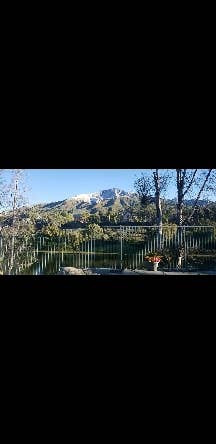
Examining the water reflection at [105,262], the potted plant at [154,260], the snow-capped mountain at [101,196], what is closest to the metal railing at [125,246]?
the water reflection at [105,262]

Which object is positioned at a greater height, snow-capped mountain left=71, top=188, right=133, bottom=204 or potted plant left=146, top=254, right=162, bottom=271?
snow-capped mountain left=71, top=188, right=133, bottom=204

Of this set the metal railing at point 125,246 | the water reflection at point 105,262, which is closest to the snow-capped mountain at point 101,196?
the metal railing at point 125,246

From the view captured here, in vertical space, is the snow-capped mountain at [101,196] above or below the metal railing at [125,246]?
above

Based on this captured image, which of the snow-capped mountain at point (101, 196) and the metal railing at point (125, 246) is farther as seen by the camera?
the snow-capped mountain at point (101, 196)

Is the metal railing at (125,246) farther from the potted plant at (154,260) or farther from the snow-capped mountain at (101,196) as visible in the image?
the snow-capped mountain at (101,196)

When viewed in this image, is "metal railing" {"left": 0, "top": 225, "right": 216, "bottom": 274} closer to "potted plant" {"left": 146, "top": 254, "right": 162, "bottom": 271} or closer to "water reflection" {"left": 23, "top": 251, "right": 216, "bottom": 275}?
"water reflection" {"left": 23, "top": 251, "right": 216, "bottom": 275}

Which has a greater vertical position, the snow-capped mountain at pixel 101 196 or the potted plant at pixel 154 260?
the snow-capped mountain at pixel 101 196

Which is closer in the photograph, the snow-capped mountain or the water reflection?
the water reflection

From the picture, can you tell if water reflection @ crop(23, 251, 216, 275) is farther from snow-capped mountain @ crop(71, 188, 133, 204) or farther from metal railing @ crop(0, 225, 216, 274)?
snow-capped mountain @ crop(71, 188, 133, 204)

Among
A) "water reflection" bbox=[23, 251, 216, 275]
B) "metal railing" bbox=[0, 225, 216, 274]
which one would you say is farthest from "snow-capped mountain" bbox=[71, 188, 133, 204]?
"water reflection" bbox=[23, 251, 216, 275]
